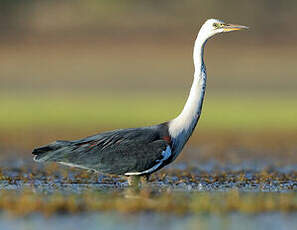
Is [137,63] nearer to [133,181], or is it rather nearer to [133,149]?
[133,181]

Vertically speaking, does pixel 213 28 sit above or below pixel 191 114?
above

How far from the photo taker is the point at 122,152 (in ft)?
42.8

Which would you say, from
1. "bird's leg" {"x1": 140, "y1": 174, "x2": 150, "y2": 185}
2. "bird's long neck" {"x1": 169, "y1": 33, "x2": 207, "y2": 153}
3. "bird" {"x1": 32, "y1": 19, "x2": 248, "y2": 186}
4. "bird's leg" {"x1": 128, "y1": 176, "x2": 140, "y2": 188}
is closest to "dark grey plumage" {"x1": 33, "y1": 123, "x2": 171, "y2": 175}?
"bird" {"x1": 32, "y1": 19, "x2": 248, "y2": 186}

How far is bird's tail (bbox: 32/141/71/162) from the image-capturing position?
1300cm

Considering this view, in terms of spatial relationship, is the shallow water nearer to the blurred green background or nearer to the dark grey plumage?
the dark grey plumage

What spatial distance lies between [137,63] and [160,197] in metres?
35.1

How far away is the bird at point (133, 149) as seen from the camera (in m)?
12.9

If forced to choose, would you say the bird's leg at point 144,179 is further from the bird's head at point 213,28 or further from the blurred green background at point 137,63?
the blurred green background at point 137,63

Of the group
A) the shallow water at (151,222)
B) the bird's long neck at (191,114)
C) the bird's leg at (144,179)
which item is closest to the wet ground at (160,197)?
the shallow water at (151,222)

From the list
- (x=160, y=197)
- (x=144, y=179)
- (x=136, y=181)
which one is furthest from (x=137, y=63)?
(x=160, y=197)

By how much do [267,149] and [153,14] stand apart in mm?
34678

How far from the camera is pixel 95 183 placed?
13.8 metres

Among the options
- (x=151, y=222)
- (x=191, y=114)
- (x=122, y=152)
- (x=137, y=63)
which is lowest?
(x=151, y=222)

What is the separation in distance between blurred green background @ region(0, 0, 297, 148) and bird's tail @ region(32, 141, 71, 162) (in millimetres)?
13111
